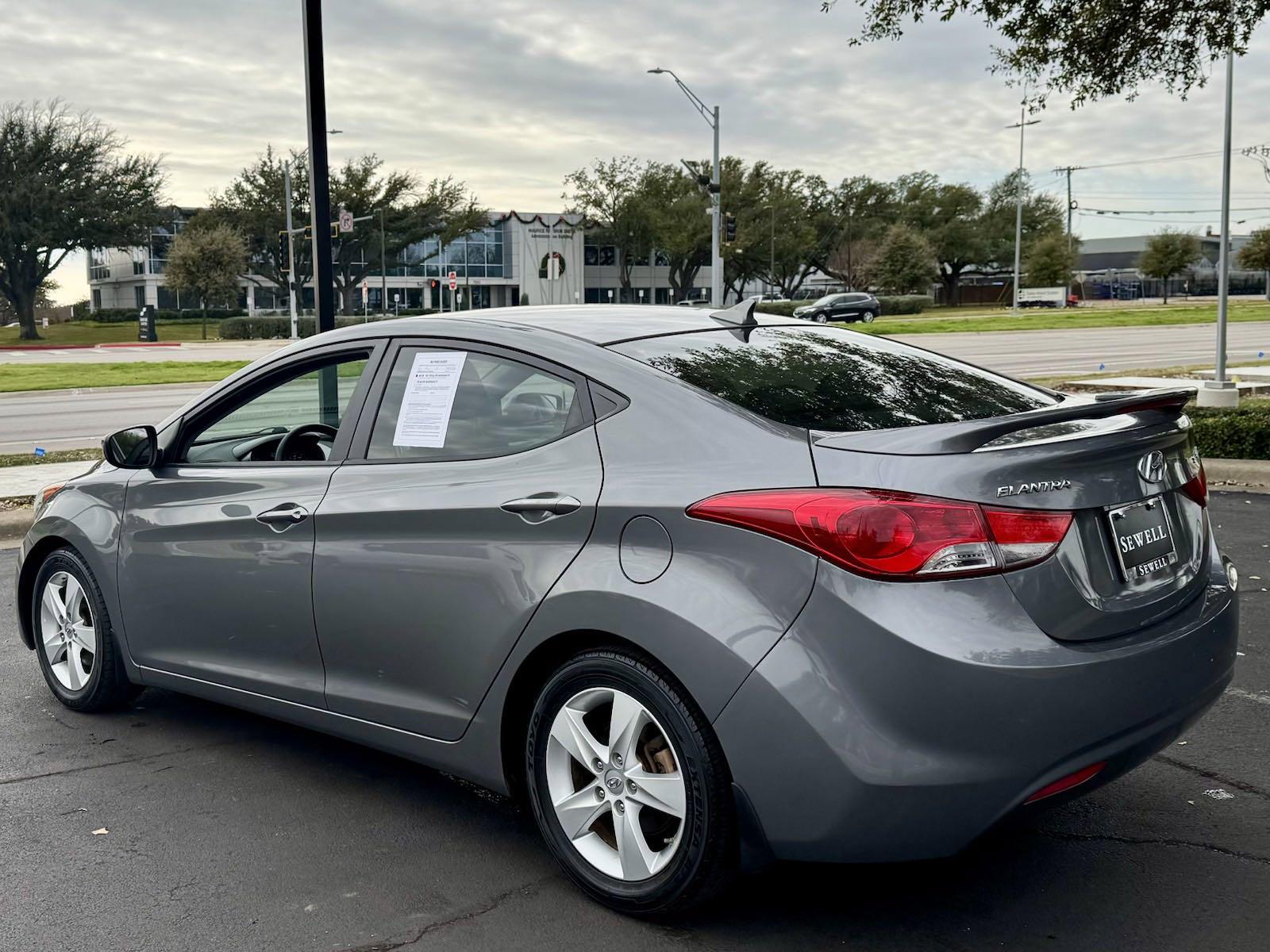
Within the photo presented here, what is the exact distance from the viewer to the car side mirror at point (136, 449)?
15.1ft

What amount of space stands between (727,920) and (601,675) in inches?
29.2

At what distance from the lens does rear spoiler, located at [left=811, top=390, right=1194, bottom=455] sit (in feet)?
9.55

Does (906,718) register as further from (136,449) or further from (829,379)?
(136,449)

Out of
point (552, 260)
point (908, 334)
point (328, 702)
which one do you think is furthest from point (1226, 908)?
point (552, 260)

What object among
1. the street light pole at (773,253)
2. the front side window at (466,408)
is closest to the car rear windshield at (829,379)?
the front side window at (466,408)

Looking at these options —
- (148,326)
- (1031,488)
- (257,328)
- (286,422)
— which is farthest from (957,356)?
(148,326)

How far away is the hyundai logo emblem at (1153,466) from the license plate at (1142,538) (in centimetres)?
6

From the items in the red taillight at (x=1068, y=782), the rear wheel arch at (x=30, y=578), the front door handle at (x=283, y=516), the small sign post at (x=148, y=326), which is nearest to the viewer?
the red taillight at (x=1068, y=782)

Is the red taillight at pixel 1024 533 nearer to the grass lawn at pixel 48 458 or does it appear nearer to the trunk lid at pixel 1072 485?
the trunk lid at pixel 1072 485

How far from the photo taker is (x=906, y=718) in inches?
108

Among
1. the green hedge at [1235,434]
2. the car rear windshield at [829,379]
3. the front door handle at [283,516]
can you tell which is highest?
the car rear windshield at [829,379]

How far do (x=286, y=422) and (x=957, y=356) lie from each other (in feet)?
71.5

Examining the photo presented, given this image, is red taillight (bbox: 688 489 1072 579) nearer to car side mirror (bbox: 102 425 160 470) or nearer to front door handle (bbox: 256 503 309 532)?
front door handle (bbox: 256 503 309 532)

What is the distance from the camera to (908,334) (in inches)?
1644
